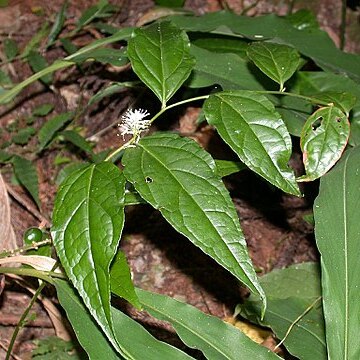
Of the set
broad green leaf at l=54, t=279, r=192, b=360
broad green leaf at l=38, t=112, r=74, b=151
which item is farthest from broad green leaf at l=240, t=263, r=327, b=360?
broad green leaf at l=38, t=112, r=74, b=151

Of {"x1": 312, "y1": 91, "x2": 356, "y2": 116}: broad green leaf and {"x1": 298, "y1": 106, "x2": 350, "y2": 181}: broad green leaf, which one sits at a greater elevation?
{"x1": 312, "y1": 91, "x2": 356, "y2": 116}: broad green leaf

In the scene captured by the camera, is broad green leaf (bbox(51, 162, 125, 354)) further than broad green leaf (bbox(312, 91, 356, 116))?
No

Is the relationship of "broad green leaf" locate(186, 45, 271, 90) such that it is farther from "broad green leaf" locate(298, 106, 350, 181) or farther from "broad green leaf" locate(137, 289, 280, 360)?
"broad green leaf" locate(137, 289, 280, 360)

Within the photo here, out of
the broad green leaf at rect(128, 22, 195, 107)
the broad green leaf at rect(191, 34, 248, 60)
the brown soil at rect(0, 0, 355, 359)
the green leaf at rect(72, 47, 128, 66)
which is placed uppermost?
the broad green leaf at rect(128, 22, 195, 107)

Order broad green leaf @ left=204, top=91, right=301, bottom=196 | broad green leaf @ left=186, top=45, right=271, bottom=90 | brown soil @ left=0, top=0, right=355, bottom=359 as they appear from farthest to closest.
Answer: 1. brown soil @ left=0, top=0, right=355, bottom=359
2. broad green leaf @ left=186, top=45, right=271, bottom=90
3. broad green leaf @ left=204, top=91, right=301, bottom=196

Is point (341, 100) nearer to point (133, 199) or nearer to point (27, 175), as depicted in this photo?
point (133, 199)

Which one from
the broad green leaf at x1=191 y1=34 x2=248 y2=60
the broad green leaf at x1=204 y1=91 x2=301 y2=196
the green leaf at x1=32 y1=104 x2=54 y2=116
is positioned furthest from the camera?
the green leaf at x1=32 y1=104 x2=54 y2=116

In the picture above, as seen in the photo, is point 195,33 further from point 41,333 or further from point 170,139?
point 41,333
